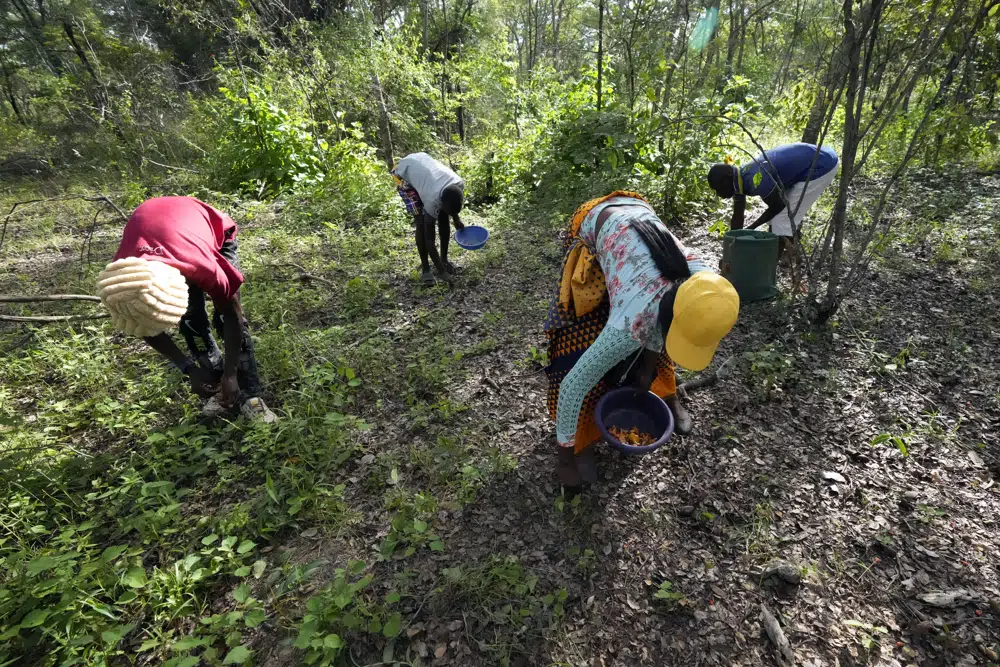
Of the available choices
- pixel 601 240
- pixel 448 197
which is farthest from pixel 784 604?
pixel 448 197

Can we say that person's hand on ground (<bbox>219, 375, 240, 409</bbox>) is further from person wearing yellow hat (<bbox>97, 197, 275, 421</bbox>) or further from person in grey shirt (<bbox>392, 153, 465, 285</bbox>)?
person in grey shirt (<bbox>392, 153, 465, 285</bbox>)

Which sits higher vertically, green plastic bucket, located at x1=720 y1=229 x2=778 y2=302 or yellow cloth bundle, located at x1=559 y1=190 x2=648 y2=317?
yellow cloth bundle, located at x1=559 y1=190 x2=648 y2=317

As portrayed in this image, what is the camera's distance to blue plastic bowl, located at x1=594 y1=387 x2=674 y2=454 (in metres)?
1.89

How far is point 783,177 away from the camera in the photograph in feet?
11.0

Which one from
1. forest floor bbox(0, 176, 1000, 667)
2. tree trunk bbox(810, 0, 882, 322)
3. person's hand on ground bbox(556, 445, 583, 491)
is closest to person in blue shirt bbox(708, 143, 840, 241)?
tree trunk bbox(810, 0, 882, 322)

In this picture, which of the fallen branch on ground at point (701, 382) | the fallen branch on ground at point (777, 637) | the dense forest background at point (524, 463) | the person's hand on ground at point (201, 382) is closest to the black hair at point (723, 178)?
the dense forest background at point (524, 463)

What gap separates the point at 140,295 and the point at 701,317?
77.9 inches

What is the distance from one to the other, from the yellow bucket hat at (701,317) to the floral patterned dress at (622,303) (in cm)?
13

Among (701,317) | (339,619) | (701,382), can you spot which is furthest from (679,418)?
(339,619)

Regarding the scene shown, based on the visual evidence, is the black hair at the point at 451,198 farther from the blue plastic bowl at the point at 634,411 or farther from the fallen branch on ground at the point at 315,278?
the blue plastic bowl at the point at 634,411

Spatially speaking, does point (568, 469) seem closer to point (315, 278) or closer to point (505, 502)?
point (505, 502)

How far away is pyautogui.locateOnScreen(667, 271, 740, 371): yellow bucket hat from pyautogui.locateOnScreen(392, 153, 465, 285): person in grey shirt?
2647 millimetres

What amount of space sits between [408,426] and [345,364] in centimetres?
75

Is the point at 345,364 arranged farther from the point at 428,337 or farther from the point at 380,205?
the point at 380,205
